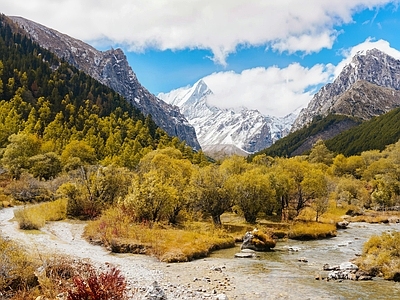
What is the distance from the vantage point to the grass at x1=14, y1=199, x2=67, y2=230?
41312 mm

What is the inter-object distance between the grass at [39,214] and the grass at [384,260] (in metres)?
35.1

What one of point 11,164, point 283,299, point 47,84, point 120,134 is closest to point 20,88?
point 47,84

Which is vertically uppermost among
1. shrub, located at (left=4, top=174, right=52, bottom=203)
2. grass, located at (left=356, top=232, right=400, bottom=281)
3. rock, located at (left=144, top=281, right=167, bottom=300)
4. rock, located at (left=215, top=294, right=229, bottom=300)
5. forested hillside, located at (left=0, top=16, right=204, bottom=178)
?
forested hillside, located at (left=0, top=16, right=204, bottom=178)

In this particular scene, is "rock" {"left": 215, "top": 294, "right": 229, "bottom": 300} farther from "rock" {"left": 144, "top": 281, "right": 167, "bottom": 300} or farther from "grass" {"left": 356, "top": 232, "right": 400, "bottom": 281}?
"grass" {"left": 356, "top": 232, "right": 400, "bottom": 281}

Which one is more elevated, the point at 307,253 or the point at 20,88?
the point at 20,88

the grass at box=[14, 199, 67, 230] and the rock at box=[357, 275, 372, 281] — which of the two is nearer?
the rock at box=[357, 275, 372, 281]

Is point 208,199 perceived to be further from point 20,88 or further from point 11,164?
point 20,88

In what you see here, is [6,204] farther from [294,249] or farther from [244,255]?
[294,249]

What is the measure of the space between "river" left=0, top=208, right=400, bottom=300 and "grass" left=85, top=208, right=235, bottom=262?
1.26m

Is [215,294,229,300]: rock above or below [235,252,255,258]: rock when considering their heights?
above

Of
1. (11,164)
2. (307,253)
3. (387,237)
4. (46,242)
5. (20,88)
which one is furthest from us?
(20,88)

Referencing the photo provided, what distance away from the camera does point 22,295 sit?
52.2 feet

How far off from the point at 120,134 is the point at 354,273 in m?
128

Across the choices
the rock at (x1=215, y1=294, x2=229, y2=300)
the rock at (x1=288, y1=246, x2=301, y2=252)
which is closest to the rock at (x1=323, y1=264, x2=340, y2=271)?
the rock at (x1=288, y1=246, x2=301, y2=252)
